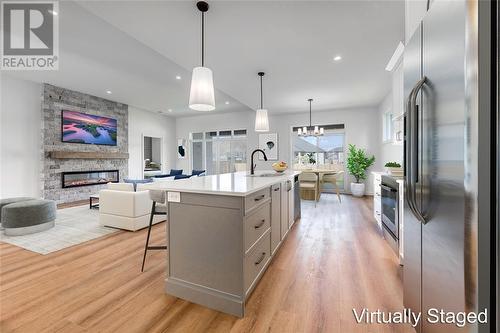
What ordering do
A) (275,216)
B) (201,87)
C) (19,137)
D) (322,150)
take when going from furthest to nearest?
1. (322,150)
2. (19,137)
3. (275,216)
4. (201,87)

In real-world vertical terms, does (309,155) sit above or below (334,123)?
below

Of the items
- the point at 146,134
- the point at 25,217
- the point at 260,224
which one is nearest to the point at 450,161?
the point at 260,224

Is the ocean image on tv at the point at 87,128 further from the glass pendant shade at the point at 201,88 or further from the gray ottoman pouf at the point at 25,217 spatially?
the glass pendant shade at the point at 201,88

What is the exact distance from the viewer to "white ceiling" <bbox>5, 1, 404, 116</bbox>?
2.24 meters

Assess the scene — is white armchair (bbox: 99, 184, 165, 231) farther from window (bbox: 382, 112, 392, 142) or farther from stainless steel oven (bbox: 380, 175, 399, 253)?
window (bbox: 382, 112, 392, 142)

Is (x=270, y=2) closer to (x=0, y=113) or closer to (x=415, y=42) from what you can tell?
(x=415, y=42)

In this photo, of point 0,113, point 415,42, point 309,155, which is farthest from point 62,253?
point 309,155

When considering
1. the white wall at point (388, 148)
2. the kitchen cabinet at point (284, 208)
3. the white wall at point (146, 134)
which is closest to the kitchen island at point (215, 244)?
the kitchen cabinet at point (284, 208)

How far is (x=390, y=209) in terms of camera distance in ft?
8.08

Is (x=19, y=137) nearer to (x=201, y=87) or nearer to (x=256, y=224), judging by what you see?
(x=201, y=87)

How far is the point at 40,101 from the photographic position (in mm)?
5125

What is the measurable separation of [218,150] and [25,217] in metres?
6.32

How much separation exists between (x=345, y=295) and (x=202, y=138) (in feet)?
27.2

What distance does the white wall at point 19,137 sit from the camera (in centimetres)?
458
